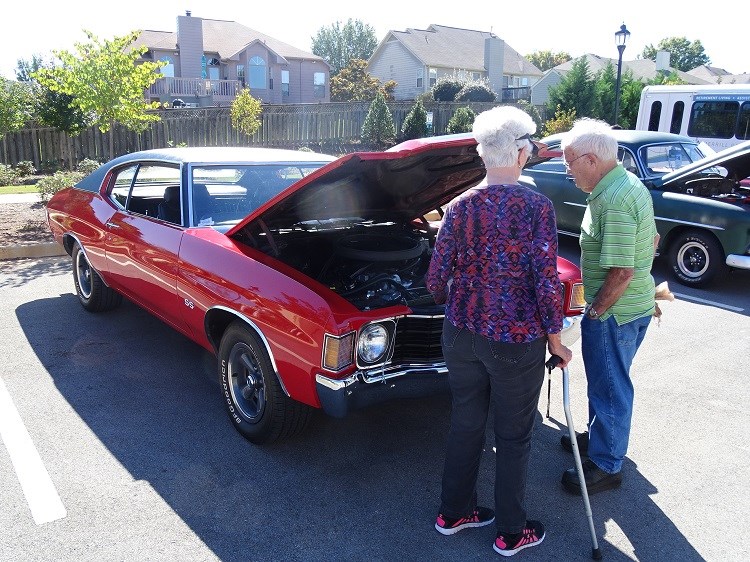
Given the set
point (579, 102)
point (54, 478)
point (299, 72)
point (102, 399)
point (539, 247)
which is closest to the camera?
point (539, 247)

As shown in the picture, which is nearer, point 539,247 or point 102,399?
point 539,247

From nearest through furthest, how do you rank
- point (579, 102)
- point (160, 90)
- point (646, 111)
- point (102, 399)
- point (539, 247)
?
point (539, 247)
point (102, 399)
point (646, 111)
point (579, 102)
point (160, 90)

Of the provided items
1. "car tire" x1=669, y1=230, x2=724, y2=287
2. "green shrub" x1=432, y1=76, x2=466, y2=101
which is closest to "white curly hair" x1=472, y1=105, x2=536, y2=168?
"car tire" x1=669, y1=230, x2=724, y2=287

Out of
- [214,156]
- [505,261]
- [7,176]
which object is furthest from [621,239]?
[7,176]

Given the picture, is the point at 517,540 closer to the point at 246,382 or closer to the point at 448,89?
the point at 246,382

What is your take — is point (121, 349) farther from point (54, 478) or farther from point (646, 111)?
point (646, 111)

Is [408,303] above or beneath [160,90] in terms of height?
beneath

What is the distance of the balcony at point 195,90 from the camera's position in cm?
3619

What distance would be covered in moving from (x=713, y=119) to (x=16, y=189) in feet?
53.3

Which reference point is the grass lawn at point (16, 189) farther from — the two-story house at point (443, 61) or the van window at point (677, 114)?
the two-story house at point (443, 61)

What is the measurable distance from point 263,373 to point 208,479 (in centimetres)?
63

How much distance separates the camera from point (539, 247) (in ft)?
8.18

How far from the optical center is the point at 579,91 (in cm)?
2858

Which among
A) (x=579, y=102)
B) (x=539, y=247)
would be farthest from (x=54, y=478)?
(x=579, y=102)
